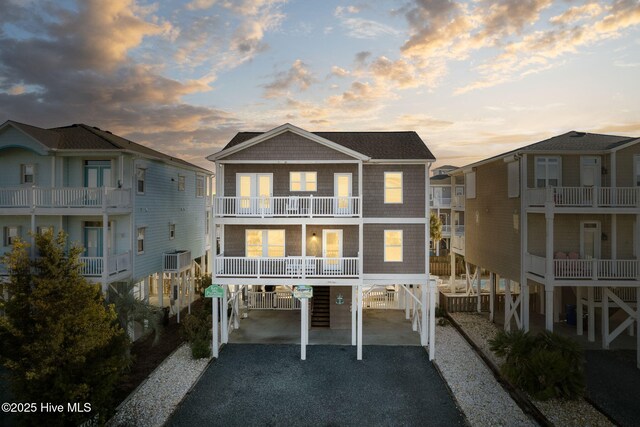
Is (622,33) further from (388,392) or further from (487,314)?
(388,392)

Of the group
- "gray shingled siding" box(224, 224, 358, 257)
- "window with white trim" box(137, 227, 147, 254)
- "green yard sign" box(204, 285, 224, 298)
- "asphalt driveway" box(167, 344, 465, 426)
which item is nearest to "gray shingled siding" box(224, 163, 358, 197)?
"gray shingled siding" box(224, 224, 358, 257)

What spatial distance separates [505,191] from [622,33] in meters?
8.79

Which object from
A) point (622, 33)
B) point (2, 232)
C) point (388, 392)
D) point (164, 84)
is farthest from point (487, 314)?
point (2, 232)

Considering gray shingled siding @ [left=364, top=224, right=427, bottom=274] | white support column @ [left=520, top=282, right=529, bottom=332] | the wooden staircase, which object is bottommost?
the wooden staircase

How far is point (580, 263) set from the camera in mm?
14828

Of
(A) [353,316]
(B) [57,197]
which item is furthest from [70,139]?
(A) [353,316]

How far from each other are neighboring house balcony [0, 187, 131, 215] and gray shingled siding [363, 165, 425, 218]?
11954 millimetres

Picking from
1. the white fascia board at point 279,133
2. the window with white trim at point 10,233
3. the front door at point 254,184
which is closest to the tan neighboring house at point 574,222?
the white fascia board at point 279,133

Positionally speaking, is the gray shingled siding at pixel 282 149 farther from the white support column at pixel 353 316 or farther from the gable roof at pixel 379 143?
the white support column at pixel 353 316

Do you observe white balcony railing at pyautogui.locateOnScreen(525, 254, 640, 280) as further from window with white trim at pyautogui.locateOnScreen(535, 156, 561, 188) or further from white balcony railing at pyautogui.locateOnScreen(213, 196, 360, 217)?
white balcony railing at pyautogui.locateOnScreen(213, 196, 360, 217)

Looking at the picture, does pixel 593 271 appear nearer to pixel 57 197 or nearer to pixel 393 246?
pixel 393 246

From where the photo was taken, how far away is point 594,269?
14.5 meters

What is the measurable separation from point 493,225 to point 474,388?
999 centimetres

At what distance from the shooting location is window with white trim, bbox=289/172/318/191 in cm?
1659
